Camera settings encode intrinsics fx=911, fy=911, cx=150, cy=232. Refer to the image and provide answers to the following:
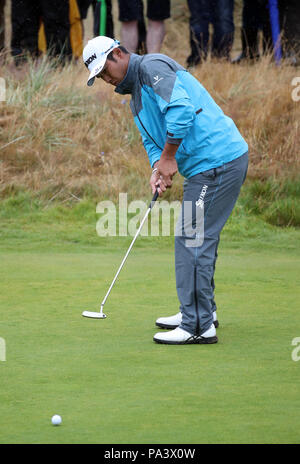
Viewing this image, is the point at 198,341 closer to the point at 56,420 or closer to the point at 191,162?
the point at 191,162

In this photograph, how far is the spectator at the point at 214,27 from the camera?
1202 centimetres

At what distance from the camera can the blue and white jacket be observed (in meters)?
4.85

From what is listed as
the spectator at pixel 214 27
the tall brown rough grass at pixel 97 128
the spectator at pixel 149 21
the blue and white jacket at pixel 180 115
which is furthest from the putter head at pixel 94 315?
the spectator at pixel 149 21

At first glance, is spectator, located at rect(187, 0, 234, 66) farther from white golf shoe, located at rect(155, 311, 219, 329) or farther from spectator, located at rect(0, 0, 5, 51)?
white golf shoe, located at rect(155, 311, 219, 329)

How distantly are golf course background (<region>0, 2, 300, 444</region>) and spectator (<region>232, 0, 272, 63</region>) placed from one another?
1.35 ft

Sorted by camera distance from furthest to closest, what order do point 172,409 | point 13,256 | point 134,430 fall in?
point 13,256 < point 172,409 < point 134,430

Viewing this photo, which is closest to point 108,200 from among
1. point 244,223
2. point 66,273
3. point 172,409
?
point 244,223

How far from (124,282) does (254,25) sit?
6.70 m

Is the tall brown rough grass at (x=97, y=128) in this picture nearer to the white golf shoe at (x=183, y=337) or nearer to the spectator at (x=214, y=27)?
the spectator at (x=214, y=27)

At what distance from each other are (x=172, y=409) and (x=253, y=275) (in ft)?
11.7

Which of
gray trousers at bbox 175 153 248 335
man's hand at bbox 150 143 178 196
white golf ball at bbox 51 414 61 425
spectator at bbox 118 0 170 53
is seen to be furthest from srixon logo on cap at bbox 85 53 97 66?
spectator at bbox 118 0 170 53

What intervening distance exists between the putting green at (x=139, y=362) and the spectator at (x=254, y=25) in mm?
5813

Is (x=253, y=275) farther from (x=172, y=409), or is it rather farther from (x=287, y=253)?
(x=172, y=409)

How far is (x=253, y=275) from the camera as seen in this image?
724 cm
